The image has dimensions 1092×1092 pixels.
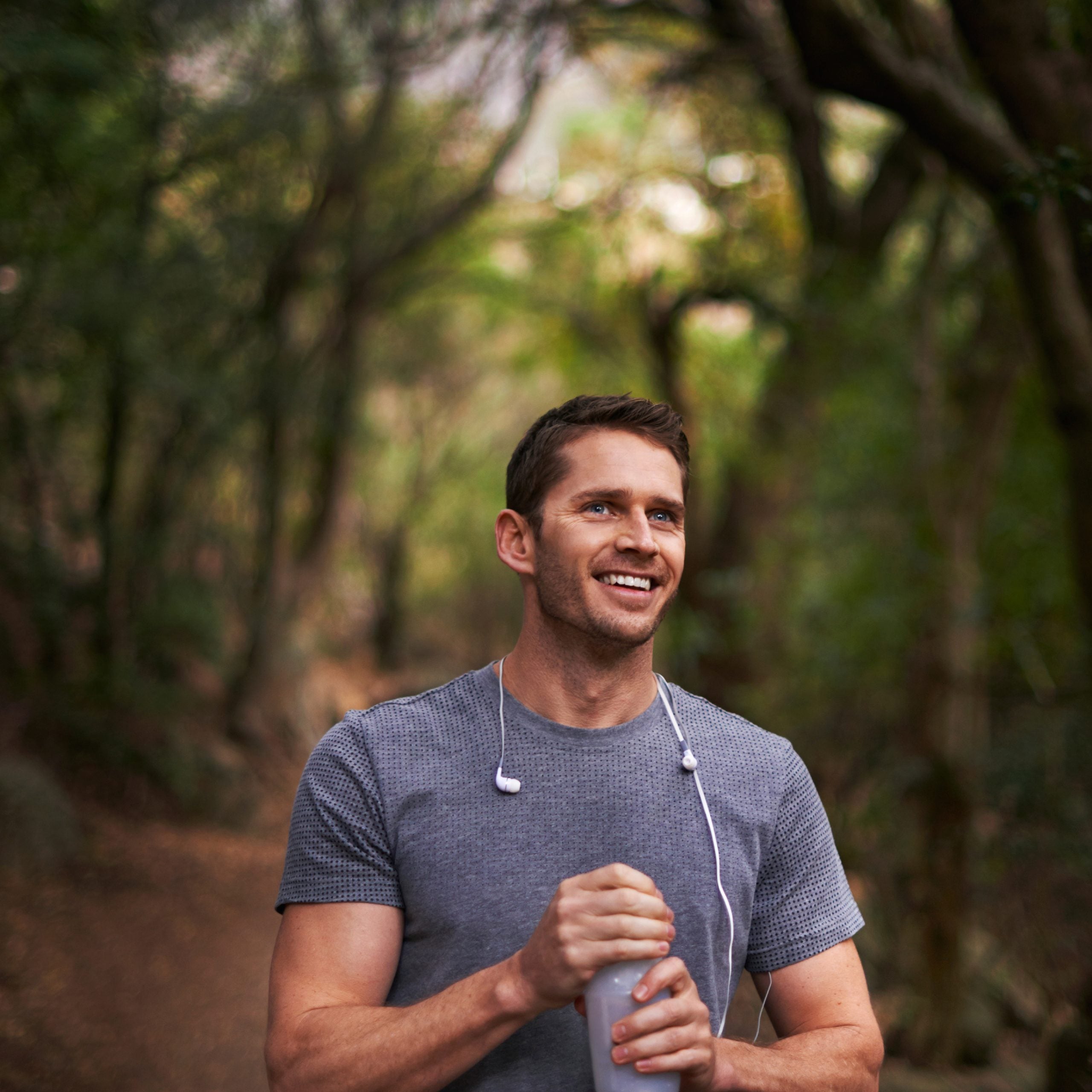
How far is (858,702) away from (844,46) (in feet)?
17.1

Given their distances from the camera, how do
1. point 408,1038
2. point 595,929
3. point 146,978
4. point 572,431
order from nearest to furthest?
point 595,929
point 408,1038
point 572,431
point 146,978

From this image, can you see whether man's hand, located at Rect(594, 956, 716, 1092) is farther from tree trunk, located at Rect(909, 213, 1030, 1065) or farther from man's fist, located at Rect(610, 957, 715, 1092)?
tree trunk, located at Rect(909, 213, 1030, 1065)

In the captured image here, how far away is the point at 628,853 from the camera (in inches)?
72.4

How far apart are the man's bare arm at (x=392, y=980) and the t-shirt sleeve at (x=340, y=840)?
3 cm

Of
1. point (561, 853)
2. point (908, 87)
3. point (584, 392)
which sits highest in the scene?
point (908, 87)

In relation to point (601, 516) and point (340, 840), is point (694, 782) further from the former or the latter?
point (340, 840)

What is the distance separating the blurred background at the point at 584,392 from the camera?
17.9 feet

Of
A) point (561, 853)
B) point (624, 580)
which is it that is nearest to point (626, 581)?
point (624, 580)

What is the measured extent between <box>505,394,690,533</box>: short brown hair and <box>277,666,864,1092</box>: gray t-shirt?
1.20ft

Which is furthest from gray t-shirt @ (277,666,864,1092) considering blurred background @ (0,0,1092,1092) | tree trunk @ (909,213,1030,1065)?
tree trunk @ (909,213,1030,1065)

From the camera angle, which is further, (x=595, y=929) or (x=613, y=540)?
(x=613, y=540)

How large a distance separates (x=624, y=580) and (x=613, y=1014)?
28.5 inches

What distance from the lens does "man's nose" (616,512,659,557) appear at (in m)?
1.96

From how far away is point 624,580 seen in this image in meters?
1.97
